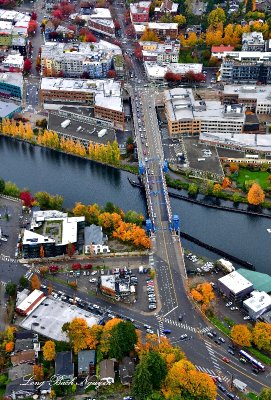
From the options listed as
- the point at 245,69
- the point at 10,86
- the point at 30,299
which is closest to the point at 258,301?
the point at 30,299

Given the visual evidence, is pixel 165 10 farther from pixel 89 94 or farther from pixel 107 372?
pixel 107 372

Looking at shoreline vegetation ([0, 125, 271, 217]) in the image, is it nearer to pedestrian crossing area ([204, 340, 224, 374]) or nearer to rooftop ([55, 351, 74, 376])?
pedestrian crossing area ([204, 340, 224, 374])

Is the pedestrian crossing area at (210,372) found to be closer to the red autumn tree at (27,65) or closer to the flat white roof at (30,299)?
the flat white roof at (30,299)

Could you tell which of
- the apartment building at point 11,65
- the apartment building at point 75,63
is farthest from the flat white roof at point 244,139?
the apartment building at point 11,65

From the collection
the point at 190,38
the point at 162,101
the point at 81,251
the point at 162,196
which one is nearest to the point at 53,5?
the point at 190,38

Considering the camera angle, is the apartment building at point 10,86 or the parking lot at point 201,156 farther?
the apartment building at point 10,86

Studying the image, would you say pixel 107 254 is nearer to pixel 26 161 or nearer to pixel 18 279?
pixel 18 279
